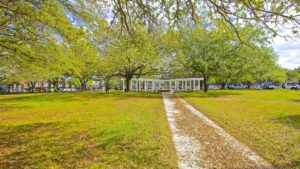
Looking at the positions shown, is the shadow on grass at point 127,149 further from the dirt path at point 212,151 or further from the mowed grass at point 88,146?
the dirt path at point 212,151

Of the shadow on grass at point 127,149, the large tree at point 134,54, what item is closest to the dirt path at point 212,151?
the shadow on grass at point 127,149

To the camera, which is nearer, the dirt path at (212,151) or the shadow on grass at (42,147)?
the dirt path at (212,151)

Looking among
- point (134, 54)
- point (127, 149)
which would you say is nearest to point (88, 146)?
point (127, 149)

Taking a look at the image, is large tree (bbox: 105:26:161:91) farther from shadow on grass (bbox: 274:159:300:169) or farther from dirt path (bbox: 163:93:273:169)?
shadow on grass (bbox: 274:159:300:169)

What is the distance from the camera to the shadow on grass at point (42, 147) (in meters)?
5.32

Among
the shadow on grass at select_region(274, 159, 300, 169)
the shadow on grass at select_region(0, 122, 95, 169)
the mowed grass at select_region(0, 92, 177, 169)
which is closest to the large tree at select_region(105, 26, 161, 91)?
the mowed grass at select_region(0, 92, 177, 169)

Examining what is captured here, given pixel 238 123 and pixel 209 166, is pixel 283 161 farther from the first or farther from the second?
pixel 238 123

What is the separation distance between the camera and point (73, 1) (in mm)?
9914

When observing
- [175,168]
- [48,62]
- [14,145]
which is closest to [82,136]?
[14,145]

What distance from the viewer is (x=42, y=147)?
21.7ft

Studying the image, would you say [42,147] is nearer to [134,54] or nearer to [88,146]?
[88,146]

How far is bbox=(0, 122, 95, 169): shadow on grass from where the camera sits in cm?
532

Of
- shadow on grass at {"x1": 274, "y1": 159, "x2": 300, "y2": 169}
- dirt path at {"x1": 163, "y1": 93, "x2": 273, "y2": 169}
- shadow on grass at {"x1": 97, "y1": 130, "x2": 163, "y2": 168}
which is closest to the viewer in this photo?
shadow on grass at {"x1": 274, "y1": 159, "x2": 300, "y2": 169}

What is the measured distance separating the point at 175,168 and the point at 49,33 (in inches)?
343
